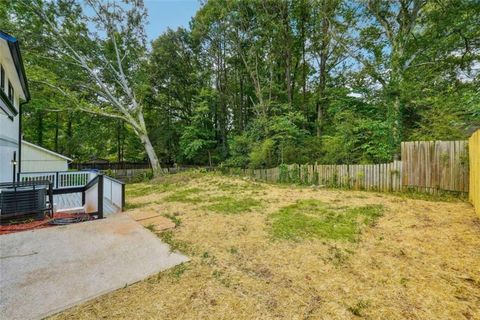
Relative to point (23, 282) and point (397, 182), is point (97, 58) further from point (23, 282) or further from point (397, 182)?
point (397, 182)

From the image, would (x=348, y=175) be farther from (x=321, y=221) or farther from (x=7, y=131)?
(x=7, y=131)

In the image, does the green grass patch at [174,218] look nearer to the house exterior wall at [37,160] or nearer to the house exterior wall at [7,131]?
the house exterior wall at [7,131]

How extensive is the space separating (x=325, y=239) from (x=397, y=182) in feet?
17.2

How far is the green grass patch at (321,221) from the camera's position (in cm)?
354

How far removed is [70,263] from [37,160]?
1265 cm

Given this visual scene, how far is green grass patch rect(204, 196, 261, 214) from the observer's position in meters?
5.15

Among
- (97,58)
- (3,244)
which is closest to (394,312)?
(3,244)

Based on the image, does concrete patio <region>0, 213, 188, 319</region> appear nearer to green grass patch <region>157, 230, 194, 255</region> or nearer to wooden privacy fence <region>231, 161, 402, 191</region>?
green grass patch <region>157, 230, 194, 255</region>

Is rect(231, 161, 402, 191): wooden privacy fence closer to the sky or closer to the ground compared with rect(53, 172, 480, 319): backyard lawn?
closer to the sky

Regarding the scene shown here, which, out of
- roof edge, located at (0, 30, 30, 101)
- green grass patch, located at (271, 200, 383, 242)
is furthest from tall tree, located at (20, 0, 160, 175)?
green grass patch, located at (271, 200, 383, 242)

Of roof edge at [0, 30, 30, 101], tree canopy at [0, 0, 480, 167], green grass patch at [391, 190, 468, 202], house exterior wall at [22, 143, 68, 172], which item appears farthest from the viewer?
house exterior wall at [22, 143, 68, 172]

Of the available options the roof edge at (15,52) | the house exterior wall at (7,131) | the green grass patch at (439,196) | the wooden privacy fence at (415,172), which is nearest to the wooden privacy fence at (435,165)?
the wooden privacy fence at (415,172)

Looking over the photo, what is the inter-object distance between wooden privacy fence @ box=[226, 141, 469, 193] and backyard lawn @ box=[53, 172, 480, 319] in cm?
152

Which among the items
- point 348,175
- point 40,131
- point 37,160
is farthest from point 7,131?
point 40,131
